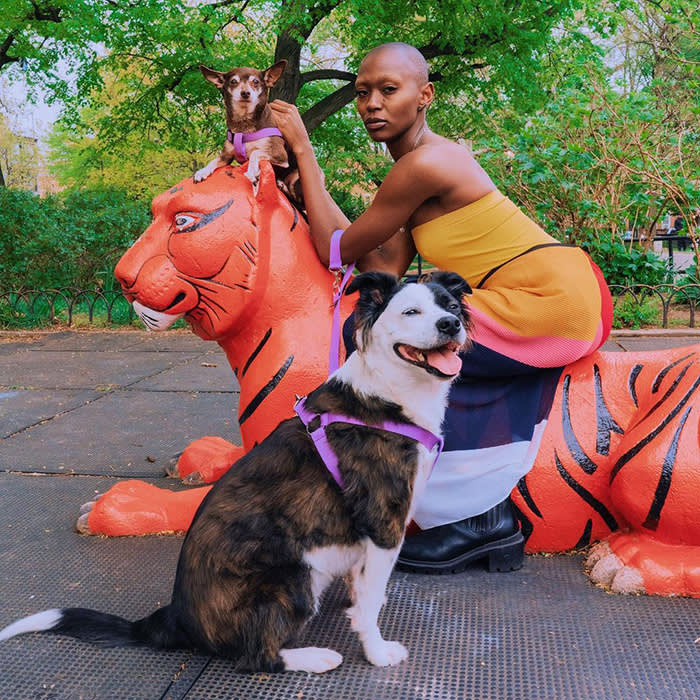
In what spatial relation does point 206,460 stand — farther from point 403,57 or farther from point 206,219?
point 403,57

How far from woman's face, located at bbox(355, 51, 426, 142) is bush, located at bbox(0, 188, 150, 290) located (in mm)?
8856

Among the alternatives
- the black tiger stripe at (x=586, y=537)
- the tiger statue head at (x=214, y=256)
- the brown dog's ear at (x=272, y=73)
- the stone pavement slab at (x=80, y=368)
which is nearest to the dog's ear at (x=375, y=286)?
the tiger statue head at (x=214, y=256)

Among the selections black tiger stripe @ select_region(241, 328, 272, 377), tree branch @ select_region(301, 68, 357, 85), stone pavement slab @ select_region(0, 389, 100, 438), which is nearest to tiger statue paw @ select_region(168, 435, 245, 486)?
black tiger stripe @ select_region(241, 328, 272, 377)

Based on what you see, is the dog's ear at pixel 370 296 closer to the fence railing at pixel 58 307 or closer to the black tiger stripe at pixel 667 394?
the black tiger stripe at pixel 667 394

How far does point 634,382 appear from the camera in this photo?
2.94 meters

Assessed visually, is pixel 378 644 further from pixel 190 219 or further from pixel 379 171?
pixel 379 171

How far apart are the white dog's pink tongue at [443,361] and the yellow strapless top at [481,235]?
849 mm

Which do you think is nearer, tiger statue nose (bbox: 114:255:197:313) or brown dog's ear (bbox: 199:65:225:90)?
tiger statue nose (bbox: 114:255:197:313)

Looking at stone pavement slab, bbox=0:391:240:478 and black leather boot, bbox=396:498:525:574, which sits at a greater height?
black leather boot, bbox=396:498:525:574

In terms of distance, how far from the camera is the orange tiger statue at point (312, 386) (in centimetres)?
269

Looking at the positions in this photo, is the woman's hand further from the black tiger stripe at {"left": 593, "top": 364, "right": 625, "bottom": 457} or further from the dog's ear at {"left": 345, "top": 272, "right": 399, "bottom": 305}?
Answer: the black tiger stripe at {"left": 593, "top": 364, "right": 625, "bottom": 457}

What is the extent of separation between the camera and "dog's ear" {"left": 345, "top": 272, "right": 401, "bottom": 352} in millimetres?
2328

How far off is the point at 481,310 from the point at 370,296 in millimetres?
685

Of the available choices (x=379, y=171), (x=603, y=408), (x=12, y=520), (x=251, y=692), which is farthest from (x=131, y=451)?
(x=379, y=171)
